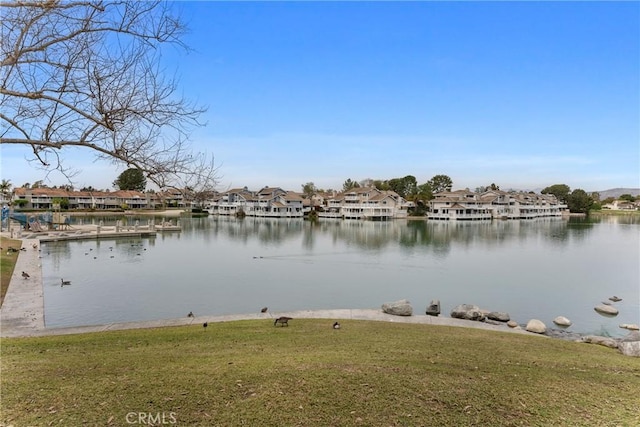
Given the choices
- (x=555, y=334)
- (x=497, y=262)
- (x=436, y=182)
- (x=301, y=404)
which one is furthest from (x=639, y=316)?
(x=436, y=182)

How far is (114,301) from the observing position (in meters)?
16.5

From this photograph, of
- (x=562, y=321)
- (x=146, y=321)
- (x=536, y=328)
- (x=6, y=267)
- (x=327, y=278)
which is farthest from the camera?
(x=327, y=278)

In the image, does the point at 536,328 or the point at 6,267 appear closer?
the point at 536,328

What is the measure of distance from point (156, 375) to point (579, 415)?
567 cm

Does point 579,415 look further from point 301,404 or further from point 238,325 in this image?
point 238,325

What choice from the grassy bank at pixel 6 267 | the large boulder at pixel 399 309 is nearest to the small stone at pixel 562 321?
the large boulder at pixel 399 309

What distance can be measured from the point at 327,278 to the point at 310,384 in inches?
687

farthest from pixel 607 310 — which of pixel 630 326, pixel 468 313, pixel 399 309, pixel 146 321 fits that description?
pixel 146 321

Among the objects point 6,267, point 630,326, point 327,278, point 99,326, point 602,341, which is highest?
point 6,267

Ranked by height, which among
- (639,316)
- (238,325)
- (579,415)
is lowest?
(639,316)

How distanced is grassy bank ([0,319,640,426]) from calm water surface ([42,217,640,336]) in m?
7.08

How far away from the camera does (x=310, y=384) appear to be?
220 inches

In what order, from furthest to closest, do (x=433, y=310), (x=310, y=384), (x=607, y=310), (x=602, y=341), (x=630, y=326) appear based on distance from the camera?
1. (x=607, y=310)
2. (x=433, y=310)
3. (x=630, y=326)
4. (x=602, y=341)
5. (x=310, y=384)

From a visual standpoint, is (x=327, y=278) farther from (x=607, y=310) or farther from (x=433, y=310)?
(x=607, y=310)
